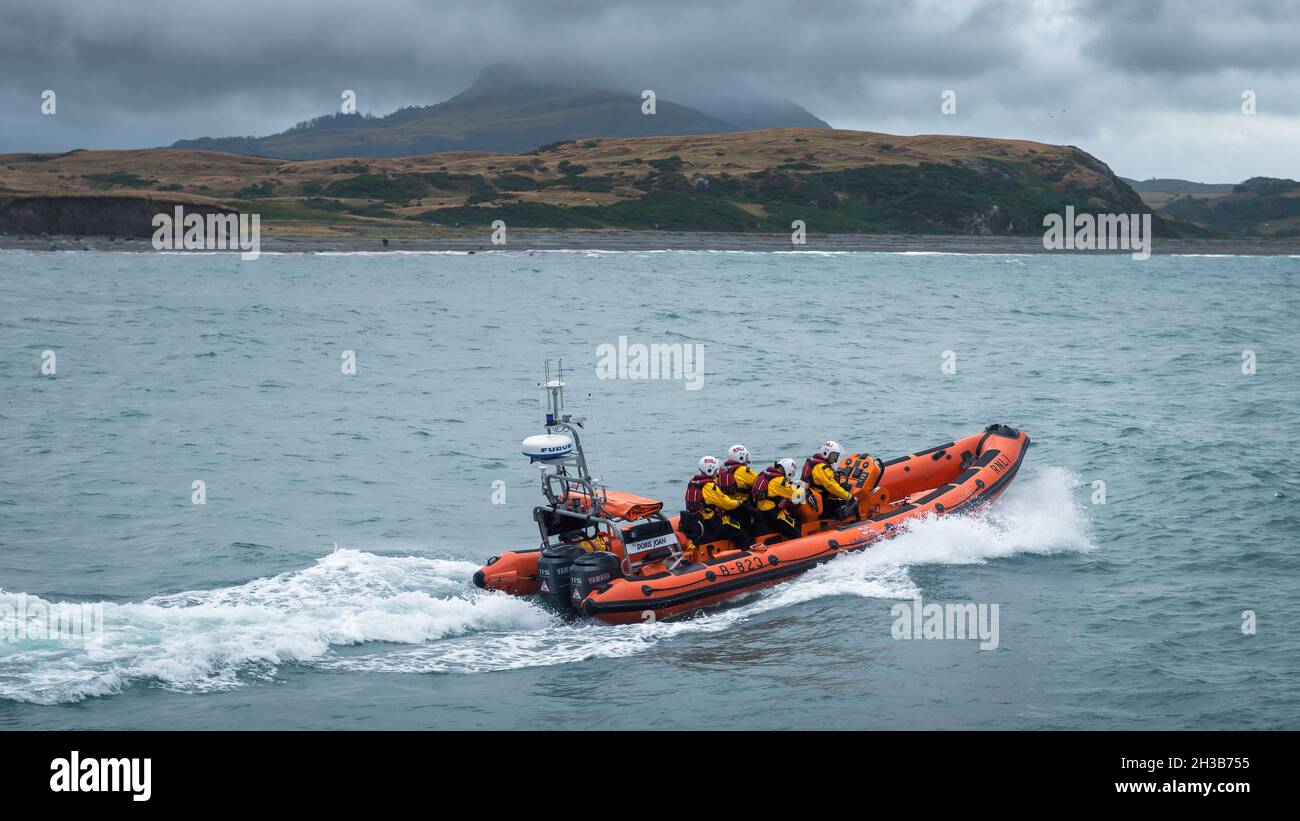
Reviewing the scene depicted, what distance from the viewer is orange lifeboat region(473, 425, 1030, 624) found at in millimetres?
12945

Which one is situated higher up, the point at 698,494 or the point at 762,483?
the point at 762,483

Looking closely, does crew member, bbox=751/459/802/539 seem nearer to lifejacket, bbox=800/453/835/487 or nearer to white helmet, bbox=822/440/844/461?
lifejacket, bbox=800/453/835/487

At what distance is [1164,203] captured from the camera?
139 m

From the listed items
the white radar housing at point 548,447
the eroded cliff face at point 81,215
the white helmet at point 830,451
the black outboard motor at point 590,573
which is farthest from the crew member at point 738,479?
the eroded cliff face at point 81,215

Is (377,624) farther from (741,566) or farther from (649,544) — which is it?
(741,566)

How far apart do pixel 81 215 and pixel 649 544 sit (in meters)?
68.9

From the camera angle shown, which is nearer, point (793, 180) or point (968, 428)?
point (968, 428)

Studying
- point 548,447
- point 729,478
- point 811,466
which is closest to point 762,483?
point 729,478

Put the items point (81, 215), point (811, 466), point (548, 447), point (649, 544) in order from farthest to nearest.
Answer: point (81, 215), point (811, 466), point (649, 544), point (548, 447)

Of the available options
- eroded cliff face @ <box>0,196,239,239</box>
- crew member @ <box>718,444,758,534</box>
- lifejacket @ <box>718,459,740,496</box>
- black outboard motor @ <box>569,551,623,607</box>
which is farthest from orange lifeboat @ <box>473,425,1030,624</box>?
eroded cliff face @ <box>0,196,239,239</box>

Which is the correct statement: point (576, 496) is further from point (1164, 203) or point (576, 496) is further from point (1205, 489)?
point (1164, 203)

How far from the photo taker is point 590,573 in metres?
12.9

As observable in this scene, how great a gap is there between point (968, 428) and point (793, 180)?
3014 inches
